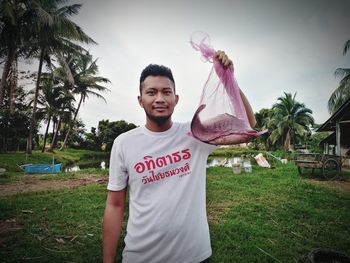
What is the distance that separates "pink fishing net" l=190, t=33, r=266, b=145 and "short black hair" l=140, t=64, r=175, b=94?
9.3 inches

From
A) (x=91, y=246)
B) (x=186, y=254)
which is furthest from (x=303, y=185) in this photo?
(x=186, y=254)

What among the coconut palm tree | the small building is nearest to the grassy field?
the small building

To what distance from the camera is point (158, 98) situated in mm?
1372

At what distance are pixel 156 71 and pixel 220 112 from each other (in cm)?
50

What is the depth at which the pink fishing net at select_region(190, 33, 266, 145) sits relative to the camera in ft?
4.41

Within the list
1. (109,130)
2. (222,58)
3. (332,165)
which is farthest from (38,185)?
(109,130)

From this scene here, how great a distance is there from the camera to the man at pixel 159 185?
1.30m

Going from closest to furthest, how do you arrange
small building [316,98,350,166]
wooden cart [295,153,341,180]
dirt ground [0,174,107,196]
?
dirt ground [0,174,107,196] → wooden cart [295,153,341,180] → small building [316,98,350,166]

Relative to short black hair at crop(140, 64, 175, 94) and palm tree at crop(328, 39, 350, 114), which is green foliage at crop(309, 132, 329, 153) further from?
short black hair at crop(140, 64, 175, 94)

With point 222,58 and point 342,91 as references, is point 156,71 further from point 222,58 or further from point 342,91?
point 342,91

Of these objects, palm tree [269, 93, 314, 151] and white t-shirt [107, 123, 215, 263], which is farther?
palm tree [269, 93, 314, 151]

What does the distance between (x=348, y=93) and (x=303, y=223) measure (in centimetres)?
1325

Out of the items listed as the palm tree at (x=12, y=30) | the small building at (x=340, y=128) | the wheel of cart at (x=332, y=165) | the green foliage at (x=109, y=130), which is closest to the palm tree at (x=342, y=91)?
the small building at (x=340, y=128)

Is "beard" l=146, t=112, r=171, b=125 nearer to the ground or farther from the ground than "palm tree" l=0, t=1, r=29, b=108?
nearer to the ground
